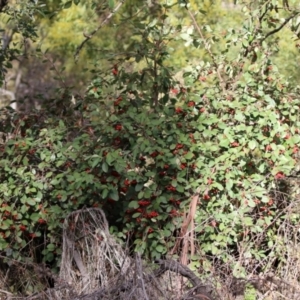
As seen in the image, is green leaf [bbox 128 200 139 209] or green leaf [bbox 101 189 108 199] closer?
green leaf [bbox 101 189 108 199]

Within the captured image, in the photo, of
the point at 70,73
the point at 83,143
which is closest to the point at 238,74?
the point at 83,143

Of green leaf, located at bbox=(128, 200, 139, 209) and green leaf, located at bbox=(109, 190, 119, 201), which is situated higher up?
green leaf, located at bbox=(109, 190, 119, 201)

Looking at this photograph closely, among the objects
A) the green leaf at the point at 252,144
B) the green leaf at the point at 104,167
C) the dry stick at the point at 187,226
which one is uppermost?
the green leaf at the point at 252,144

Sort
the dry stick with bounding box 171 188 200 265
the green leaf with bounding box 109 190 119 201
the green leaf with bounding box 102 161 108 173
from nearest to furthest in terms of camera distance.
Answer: the green leaf with bounding box 102 161 108 173 < the green leaf with bounding box 109 190 119 201 < the dry stick with bounding box 171 188 200 265

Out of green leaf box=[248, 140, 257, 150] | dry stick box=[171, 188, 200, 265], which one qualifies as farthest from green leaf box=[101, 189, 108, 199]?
green leaf box=[248, 140, 257, 150]

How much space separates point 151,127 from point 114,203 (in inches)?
32.2

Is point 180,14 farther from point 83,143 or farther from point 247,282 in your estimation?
point 247,282

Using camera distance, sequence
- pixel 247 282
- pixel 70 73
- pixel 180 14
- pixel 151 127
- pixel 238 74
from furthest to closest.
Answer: pixel 70 73, pixel 180 14, pixel 238 74, pixel 151 127, pixel 247 282

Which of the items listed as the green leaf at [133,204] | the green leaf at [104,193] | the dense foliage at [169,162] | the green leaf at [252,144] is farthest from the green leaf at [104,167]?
the green leaf at [252,144]

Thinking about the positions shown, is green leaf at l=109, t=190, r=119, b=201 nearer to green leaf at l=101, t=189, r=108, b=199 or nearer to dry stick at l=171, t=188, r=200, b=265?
green leaf at l=101, t=189, r=108, b=199

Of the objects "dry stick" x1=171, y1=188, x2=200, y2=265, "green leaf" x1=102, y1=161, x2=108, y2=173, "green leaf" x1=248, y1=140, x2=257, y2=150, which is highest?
"green leaf" x1=248, y1=140, x2=257, y2=150

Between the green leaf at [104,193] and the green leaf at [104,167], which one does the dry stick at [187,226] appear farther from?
the green leaf at [104,167]

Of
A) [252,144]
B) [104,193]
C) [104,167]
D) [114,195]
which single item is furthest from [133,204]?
[252,144]

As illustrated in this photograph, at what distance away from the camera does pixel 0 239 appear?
705cm
